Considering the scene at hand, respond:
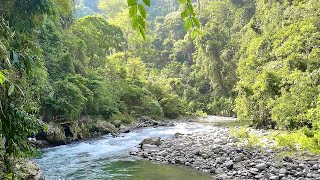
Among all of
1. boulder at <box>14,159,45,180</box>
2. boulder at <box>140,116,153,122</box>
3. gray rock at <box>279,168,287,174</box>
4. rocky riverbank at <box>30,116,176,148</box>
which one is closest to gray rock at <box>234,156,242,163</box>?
gray rock at <box>279,168,287,174</box>

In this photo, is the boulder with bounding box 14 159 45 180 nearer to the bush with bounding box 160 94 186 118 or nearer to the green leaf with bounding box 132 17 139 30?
the green leaf with bounding box 132 17 139 30

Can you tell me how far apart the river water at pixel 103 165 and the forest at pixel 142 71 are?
1320mm

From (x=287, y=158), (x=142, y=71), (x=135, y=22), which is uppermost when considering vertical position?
(x=142, y=71)

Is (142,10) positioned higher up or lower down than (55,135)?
higher up

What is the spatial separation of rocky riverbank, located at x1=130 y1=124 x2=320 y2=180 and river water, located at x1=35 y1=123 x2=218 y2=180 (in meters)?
0.53

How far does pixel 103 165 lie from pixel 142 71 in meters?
18.7

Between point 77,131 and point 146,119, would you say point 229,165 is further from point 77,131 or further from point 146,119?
point 146,119

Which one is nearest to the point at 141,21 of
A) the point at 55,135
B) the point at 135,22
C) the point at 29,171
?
the point at 135,22

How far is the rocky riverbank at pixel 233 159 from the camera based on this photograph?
684 centimetres

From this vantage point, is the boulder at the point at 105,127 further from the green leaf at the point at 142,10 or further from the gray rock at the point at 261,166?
the green leaf at the point at 142,10

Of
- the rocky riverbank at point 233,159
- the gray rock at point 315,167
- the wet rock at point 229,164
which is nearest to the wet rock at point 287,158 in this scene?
the rocky riverbank at point 233,159

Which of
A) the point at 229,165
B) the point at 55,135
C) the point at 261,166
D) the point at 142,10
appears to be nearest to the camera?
the point at 142,10

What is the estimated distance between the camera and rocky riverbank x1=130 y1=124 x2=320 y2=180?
684 cm

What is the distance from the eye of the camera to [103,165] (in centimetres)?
873
